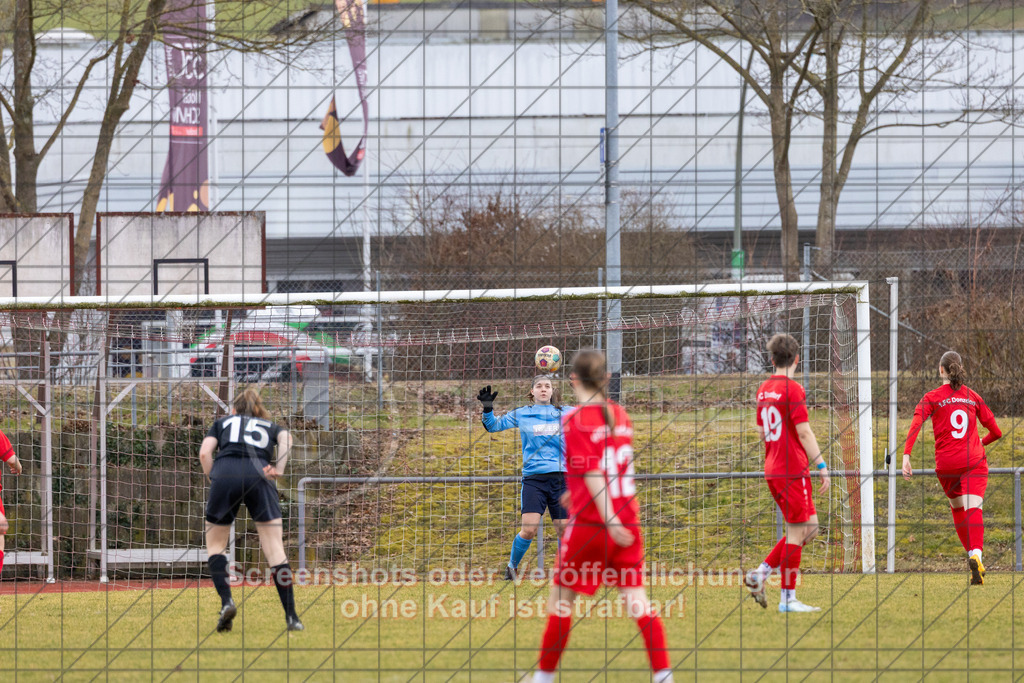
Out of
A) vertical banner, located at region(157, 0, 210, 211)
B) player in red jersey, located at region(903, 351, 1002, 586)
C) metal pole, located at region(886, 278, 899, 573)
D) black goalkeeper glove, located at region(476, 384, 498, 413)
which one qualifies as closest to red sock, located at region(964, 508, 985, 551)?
player in red jersey, located at region(903, 351, 1002, 586)

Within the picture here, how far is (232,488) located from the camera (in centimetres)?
515

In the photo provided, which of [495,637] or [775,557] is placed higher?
[775,557]

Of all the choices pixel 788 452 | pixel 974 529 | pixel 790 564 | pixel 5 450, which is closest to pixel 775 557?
pixel 790 564

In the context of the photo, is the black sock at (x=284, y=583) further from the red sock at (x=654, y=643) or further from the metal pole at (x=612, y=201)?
the metal pole at (x=612, y=201)

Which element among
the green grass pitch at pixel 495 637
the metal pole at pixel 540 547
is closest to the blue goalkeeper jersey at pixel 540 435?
the green grass pitch at pixel 495 637

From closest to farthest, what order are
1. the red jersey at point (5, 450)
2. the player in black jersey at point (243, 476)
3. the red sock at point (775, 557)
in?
the player in black jersey at point (243, 476), the red sock at point (775, 557), the red jersey at point (5, 450)

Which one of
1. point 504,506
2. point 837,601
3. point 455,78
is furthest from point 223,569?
point 455,78

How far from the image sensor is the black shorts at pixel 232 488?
16.9ft

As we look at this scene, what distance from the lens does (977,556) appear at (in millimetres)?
6156

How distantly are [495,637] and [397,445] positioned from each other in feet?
14.5

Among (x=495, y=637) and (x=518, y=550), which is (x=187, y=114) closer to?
(x=518, y=550)

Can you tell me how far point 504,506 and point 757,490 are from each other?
241 centimetres

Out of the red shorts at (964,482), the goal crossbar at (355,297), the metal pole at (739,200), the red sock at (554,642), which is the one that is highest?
the metal pole at (739,200)

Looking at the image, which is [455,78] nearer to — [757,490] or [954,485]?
[757,490]
